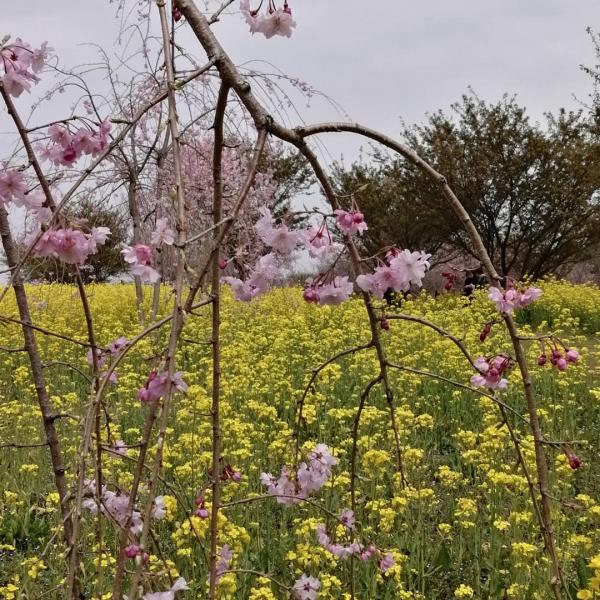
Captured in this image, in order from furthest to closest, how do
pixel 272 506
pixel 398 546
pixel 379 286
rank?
pixel 272 506
pixel 398 546
pixel 379 286

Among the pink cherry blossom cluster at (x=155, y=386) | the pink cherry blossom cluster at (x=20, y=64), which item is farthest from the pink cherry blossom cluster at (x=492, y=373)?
A: the pink cherry blossom cluster at (x=20, y=64)

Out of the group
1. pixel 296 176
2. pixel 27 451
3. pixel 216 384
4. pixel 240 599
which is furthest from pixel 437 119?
pixel 216 384

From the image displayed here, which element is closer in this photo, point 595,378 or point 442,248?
point 595,378

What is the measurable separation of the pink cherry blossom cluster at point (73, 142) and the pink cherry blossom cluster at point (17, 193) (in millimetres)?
118

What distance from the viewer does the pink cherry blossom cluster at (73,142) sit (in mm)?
1545

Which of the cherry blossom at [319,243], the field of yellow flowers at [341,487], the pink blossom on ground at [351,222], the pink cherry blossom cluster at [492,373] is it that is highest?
the pink blossom on ground at [351,222]

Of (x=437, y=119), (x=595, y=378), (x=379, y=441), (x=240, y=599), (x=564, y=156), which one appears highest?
(x=437, y=119)

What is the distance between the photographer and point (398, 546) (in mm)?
3082

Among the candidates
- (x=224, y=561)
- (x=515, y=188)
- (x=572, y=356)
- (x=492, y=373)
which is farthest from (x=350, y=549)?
(x=515, y=188)

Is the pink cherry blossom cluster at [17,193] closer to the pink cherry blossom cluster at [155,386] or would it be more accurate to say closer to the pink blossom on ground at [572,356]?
the pink cherry blossom cluster at [155,386]

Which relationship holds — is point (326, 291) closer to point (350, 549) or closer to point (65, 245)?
point (65, 245)

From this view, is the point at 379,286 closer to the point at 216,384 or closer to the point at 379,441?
the point at 216,384

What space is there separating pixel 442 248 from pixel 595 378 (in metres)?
13.3

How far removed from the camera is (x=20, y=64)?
1.46 meters
